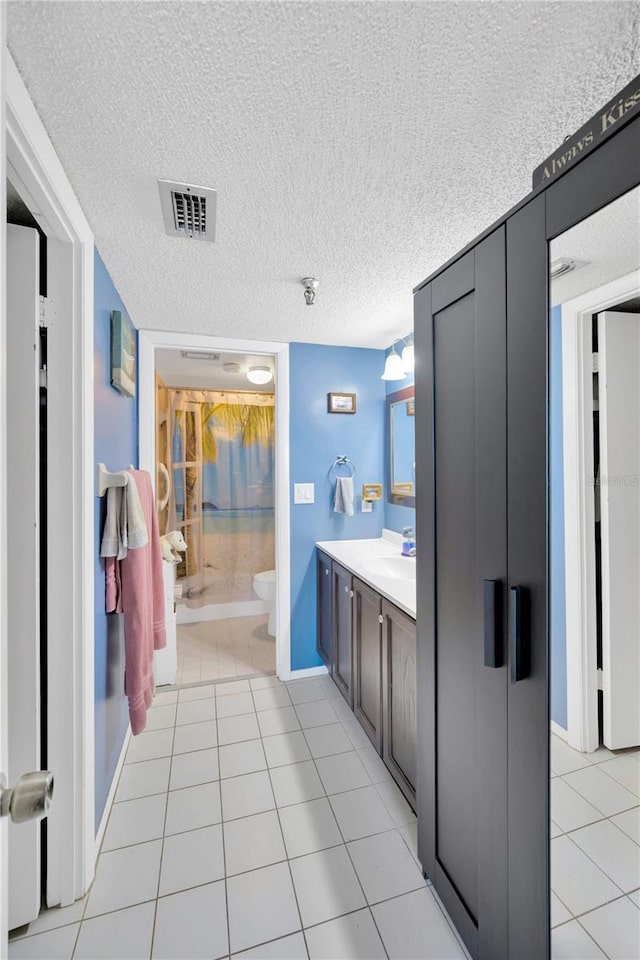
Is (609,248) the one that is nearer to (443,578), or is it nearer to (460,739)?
(443,578)

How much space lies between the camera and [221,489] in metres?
4.14

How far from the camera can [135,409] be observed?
98.1 inches

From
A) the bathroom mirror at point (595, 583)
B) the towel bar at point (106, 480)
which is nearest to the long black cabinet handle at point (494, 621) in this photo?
the bathroom mirror at point (595, 583)

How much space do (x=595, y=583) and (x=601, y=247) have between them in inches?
25.4

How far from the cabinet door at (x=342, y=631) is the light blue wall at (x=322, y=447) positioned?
1.24 feet

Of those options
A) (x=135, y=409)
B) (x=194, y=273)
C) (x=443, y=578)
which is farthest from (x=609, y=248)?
(x=135, y=409)

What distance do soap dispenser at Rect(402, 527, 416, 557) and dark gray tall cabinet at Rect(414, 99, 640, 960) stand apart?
1.16m

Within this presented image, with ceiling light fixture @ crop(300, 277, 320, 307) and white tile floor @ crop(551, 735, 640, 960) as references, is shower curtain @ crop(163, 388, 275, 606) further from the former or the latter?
white tile floor @ crop(551, 735, 640, 960)

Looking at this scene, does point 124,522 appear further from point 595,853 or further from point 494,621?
point 595,853

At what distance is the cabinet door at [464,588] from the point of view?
1001 millimetres

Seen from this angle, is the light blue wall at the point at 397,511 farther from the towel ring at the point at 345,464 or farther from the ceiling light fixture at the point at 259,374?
the ceiling light fixture at the point at 259,374

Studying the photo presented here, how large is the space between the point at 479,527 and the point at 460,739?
24.4 inches

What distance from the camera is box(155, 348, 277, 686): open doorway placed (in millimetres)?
3816

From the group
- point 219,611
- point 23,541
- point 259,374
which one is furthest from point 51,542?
point 219,611
